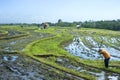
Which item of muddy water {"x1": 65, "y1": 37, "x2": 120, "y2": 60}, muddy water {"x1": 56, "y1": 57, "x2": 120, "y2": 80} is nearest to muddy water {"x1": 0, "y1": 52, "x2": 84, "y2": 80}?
muddy water {"x1": 56, "y1": 57, "x2": 120, "y2": 80}

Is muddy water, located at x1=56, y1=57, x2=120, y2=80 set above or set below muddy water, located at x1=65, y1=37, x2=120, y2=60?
above

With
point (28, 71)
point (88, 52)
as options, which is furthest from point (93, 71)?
point (88, 52)

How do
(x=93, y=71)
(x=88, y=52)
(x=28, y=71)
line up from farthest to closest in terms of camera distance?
(x=88, y=52)
(x=93, y=71)
(x=28, y=71)

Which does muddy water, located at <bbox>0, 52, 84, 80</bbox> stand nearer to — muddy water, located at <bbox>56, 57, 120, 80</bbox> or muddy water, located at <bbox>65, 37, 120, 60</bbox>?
muddy water, located at <bbox>56, 57, 120, 80</bbox>

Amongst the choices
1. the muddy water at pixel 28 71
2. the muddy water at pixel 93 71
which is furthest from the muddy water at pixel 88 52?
the muddy water at pixel 28 71

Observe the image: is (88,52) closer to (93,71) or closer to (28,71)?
(93,71)

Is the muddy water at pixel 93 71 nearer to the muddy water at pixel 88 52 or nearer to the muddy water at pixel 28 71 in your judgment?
the muddy water at pixel 28 71

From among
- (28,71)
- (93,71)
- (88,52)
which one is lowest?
(88,52)

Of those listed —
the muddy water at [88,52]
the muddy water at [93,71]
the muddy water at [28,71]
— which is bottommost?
the muddy water at [88,52]

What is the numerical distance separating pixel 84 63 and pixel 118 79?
4193 mm

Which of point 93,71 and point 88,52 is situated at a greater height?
point 93,71

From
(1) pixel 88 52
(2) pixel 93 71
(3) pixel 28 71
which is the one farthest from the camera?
(1) pixel 88 52

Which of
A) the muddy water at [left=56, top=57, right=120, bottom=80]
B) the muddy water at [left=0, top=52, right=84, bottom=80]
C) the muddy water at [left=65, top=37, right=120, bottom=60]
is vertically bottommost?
the muddy water at [left=65, top=37, right=120, bottom=60]

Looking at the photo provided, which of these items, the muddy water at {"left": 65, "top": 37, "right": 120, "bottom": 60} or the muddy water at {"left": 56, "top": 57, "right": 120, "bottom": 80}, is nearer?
the muddy water at {"left": 56, "top": 57, "right": 120, "bottom": 80}
